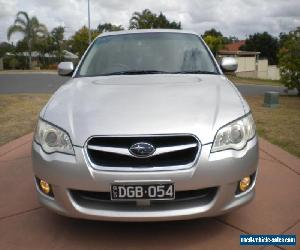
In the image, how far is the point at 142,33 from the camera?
4.74m

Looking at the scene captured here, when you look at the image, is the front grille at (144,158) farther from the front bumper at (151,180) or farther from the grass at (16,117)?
the grass at (16,117)

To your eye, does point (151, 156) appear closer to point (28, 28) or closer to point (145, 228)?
point (145, 228)

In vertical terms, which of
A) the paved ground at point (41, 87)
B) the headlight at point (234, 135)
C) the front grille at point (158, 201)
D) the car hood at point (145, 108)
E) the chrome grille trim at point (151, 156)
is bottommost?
the paved ground at point (41, 87)

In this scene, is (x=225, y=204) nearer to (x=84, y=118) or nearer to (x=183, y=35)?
(x=84, y=118)

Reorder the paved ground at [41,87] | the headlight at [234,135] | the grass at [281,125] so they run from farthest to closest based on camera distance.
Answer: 1. the paved ground at [41,87]
2. the grass at [281,125]
3. the headlight at [234,135]

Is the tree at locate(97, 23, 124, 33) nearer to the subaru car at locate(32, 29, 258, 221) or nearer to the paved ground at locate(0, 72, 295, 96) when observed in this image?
the paved ground at locate(0, 72, 295, 96)

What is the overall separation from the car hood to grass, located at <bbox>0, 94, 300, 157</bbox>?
8.30 ft

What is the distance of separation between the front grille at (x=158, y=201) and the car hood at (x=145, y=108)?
1.22ft

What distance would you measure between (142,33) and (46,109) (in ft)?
6.39

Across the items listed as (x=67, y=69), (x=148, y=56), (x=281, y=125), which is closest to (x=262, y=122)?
(x=281, y=125)

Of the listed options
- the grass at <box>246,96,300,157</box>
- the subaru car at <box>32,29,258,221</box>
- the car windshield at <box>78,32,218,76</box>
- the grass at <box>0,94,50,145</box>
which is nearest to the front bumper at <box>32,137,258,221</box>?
the subaru car at <box>32,29,258,221</box>

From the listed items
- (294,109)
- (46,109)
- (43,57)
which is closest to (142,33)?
(46,109)

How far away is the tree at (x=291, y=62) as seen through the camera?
13.5 metres

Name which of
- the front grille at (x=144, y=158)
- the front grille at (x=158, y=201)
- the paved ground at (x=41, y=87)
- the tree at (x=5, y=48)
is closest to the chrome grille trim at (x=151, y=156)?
the front grille at (x=144, y=158)
